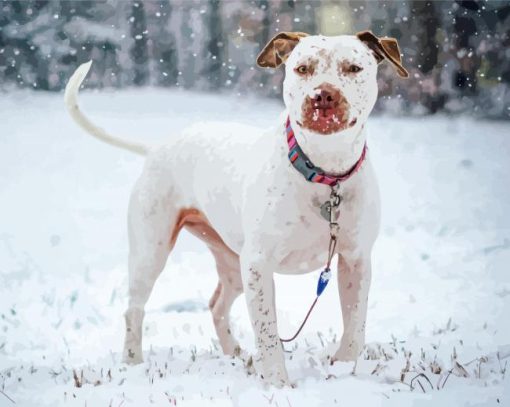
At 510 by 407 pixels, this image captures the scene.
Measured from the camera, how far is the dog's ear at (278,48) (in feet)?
5.98

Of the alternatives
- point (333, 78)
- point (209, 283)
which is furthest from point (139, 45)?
point (333, 78)

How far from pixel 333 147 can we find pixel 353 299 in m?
0.49

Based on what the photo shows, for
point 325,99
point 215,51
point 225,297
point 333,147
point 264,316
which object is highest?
point 215,51

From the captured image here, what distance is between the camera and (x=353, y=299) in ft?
6.59

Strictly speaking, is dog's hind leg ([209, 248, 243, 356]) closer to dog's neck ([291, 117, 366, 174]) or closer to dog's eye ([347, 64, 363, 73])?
dog's neck ([291, 117, 366, 174])

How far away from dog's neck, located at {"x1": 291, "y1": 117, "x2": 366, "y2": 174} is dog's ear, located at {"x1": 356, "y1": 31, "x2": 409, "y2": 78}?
0.56ft

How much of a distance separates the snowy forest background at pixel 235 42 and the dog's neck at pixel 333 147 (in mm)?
1569

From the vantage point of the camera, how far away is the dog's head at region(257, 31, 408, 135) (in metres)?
1.64

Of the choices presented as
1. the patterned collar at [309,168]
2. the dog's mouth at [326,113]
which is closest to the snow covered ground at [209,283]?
the patterned collar at [309,168]

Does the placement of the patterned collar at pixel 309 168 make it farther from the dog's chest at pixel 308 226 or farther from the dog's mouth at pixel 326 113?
the dog's mouth at pixel 326 113

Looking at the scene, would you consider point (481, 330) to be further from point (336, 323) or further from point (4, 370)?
point (4, 370)

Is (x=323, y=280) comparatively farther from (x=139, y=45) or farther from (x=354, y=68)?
(x=139, y=45)

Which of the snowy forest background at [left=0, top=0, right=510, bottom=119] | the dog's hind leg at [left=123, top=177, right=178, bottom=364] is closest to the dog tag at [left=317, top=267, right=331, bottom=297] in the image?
the dog's hind leg at [left=123, top=177, right=178, bottom=364]

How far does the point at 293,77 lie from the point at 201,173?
1.91 feet
